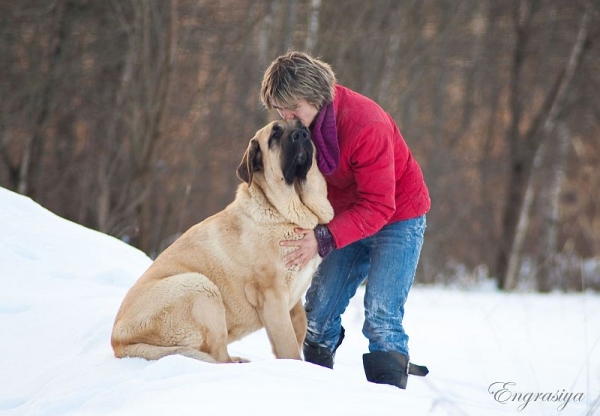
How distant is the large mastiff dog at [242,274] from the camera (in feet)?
12.0

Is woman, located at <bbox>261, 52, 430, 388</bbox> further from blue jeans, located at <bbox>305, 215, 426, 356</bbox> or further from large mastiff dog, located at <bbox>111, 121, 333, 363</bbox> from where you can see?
large mastiff dog, located at <bbox>111, 121, 333, 363</bbox>

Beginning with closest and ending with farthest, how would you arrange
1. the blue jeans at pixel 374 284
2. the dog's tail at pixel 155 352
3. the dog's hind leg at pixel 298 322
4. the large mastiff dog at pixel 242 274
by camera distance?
the dog's tail at pixel 155 352, the large mastiff dog at pixel 242 274, the blue jeans at pixel 374 284, the dog's hind leg at pixel 298 322

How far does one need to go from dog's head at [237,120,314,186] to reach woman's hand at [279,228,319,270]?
0.34m

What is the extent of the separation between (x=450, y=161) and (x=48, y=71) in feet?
31.7

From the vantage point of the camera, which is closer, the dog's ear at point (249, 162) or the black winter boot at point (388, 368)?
the black winter boot at point (388, 368)

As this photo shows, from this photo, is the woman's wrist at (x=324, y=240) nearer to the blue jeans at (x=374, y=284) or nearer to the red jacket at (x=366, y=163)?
the red jacket at (x=366, y=163)

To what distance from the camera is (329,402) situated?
8.81ft

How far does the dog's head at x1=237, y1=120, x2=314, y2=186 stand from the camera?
3826mm

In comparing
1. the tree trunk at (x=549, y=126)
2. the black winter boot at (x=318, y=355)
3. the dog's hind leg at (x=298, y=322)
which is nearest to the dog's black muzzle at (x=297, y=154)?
the dog's hind leg at (x=298, y=322)

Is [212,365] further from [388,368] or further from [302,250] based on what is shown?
[388,368]

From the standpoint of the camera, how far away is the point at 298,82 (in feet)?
12.2

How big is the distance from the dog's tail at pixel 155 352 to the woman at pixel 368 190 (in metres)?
0.71
